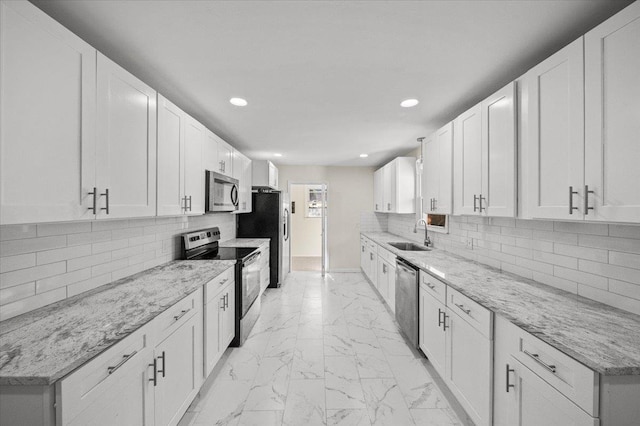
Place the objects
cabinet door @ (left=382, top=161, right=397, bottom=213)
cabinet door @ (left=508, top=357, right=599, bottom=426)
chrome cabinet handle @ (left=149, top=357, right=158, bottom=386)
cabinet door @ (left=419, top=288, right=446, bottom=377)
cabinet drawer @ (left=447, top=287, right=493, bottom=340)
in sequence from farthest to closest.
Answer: cabinet door @ (left=382, top=161, right=397, bottom=213), cabinet door @ (left=419, top=288, right=446, bottom=377), cabinet drawer @ (left=447, top=287, right=493, bottom=340), chrome cabinet handle @ (left=149, top=357, right=158, bottom=386), cabinet door @ (left=508, top=357, right=599, bottom=426)

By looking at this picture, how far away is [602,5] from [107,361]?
2737 mm

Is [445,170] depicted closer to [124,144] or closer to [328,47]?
[328,47]

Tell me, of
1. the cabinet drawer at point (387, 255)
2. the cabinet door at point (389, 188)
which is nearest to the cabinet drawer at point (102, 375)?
the cabinet drawer at point (387, 255)

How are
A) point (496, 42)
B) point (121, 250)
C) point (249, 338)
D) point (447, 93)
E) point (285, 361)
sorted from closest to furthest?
point (496, 42) < point (121, 250) < point (447, 93) < point (285, 361) < point (249, 338)

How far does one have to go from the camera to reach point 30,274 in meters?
1.38

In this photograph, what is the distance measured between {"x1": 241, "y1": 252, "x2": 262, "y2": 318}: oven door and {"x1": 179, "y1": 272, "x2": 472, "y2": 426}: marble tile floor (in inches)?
15.3

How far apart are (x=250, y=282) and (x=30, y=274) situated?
1.94 metres

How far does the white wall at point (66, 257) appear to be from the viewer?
1312mm

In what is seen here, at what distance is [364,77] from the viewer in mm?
1993

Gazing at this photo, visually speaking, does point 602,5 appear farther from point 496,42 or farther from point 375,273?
point 375,273

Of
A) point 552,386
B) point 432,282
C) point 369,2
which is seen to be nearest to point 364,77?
point 369,2

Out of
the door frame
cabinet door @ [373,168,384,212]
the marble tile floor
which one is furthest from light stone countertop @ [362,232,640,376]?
the door frame

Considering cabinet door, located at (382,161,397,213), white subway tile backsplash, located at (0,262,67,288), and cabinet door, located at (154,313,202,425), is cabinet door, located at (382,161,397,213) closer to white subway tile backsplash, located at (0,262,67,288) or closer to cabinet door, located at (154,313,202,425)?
cabinet door, located at (154,313,202,425)

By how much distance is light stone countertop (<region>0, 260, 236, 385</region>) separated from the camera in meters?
0.91
